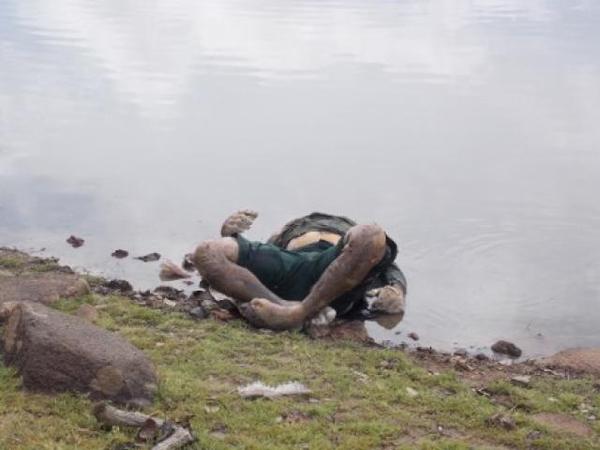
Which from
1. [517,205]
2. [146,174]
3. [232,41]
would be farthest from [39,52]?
[517,205]

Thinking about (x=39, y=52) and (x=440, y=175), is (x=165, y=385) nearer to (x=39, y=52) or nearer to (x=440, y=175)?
(x=440, y=175)

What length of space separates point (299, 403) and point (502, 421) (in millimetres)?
1114

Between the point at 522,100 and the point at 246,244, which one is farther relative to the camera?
the point at 522,100

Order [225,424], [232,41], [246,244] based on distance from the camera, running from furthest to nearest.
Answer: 1. [232,41]
2. [246,244]
3. [225,424]

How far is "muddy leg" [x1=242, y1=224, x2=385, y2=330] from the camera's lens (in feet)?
22.6

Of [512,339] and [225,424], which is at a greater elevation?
[225,424]

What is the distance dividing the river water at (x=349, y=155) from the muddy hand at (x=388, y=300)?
164 mm

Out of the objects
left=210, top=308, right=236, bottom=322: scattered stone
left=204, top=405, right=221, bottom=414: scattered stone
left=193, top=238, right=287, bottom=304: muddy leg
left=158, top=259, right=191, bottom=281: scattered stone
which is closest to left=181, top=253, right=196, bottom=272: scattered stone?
left=158, top=259, right=191, bottom=281: scattered stone

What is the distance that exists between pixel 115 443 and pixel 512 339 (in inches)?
166

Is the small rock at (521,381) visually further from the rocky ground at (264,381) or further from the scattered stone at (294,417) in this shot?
the scattered stone at (294,417)

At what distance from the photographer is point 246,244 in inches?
296

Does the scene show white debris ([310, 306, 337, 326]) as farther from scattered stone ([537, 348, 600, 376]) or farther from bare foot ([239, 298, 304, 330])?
scattered stone ([537, 348, 600, 376])

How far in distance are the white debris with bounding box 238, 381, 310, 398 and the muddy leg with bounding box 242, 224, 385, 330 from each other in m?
1.48

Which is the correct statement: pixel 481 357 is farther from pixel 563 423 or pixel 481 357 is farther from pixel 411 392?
pixel 563 423
